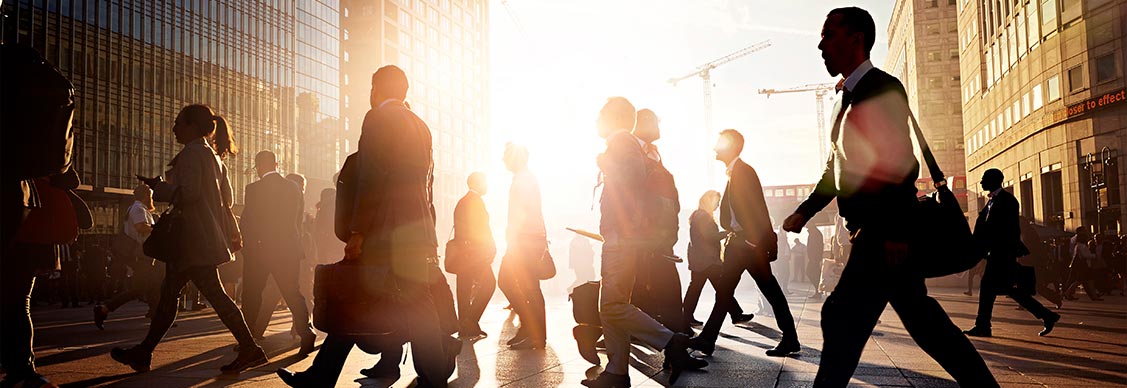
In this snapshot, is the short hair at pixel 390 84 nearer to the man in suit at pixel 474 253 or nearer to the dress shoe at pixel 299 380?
the dress shoe at pixel 299 380

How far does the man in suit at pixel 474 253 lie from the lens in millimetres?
8414

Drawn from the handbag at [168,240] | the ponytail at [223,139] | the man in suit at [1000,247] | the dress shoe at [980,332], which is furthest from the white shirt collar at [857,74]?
the man in suit at [1000,247]

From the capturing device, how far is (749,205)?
6.33 m

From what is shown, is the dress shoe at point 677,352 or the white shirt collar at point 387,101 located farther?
the dress shoe at point 677,352

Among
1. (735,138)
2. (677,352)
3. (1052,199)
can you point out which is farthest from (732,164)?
(1052,199)

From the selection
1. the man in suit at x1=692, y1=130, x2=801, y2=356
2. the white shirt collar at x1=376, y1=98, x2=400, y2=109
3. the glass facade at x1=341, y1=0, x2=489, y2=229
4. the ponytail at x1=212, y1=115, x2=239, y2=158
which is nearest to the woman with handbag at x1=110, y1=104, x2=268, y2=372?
the ponytail at x1=212, y1=115, x2=239, y2=158

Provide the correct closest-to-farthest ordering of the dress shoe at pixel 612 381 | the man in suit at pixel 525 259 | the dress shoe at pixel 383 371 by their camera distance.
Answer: the dress shoe at pixel 612 381 < the dress shoe at pixel 383 371 < the man in suit at pixel 525 259

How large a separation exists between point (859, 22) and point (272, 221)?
5.47 metres

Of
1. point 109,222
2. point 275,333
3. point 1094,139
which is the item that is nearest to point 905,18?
point 1094,139

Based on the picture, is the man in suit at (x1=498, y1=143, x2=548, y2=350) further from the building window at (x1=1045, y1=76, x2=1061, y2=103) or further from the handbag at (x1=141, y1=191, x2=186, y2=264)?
the building window at (x1=1045, y1=76, x2=1061, y2=103)

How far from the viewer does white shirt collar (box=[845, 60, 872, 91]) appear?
3.67 meters

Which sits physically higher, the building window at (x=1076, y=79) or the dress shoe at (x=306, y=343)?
the building window at (x=1076, y=79)

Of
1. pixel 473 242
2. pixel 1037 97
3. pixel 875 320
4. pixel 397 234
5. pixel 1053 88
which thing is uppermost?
pixel 1053 88

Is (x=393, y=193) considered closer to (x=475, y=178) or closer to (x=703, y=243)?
(x=475, y=178)
